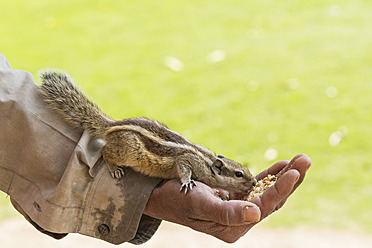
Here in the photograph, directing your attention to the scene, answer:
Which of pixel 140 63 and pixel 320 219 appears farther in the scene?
pixel 140 63

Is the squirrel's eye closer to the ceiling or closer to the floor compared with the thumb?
closer to the ceiling

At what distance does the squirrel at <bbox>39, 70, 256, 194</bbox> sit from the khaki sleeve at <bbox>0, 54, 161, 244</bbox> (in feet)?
0.28

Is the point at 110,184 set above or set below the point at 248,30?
below

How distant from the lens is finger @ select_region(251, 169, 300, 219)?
1.83 m

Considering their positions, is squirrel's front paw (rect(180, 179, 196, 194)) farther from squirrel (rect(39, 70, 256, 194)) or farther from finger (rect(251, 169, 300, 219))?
finger (rect(251, 169, 300, 219))

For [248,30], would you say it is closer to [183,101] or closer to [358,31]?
[358,31]

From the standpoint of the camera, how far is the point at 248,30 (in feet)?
29.6

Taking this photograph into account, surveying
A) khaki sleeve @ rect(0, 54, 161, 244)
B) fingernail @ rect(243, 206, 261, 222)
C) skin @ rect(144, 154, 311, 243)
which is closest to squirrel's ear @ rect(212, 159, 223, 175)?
skin @ rect(144, 154, 311, 243)

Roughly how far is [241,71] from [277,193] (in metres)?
5.93

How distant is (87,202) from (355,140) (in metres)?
4.60

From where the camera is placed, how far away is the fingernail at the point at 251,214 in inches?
69.2

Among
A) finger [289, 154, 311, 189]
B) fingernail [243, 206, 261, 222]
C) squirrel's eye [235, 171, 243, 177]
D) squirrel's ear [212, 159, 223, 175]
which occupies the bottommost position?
fingernail [243, 206, 261, 222]

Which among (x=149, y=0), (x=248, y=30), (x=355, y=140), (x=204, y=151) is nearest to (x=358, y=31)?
(x=248, y=30)

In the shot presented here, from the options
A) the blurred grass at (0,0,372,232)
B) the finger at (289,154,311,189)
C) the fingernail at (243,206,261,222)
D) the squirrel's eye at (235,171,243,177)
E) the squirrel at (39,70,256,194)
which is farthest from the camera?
the blurred grass at (0,0,372,232)
